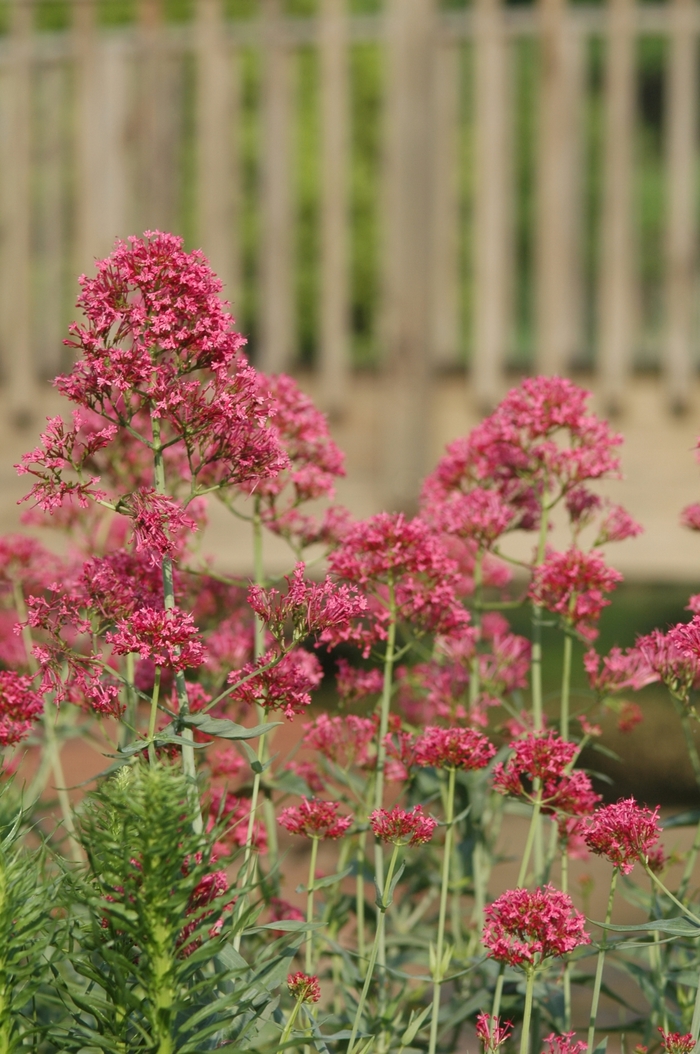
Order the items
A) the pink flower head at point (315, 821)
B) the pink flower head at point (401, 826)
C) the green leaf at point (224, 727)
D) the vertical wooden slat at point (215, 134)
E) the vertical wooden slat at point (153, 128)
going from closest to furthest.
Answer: the green leaf at point (224, 727)
the pink flower head at point (401, 826)
the pink flower head at point (315, 821)
the vertical wooden slat at point (215, 134)
the vertical wooden slat at point (153, 128)

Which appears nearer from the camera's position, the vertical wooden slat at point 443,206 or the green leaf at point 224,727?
the green leaf at point 224,727

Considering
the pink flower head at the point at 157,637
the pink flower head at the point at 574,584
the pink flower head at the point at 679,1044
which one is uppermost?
the pink flower head at the point at 157,637

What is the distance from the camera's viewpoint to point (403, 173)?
4.31 metres

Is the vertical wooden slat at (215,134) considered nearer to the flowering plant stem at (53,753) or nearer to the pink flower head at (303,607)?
the flowering plant stem at (53,753)

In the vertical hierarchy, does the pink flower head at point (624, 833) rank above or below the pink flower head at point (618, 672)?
below

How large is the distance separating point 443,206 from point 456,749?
3.05 metres

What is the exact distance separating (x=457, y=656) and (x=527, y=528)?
211mm

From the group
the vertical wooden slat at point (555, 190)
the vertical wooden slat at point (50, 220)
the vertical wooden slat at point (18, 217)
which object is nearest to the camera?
the vertical wooden slat at point (555, 190)

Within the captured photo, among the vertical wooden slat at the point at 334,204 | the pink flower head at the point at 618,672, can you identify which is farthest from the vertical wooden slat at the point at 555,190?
the pink flower head at the point at 618,672

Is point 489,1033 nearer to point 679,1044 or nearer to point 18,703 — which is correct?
point 679,1044

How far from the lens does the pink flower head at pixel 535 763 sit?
1588 millimetres

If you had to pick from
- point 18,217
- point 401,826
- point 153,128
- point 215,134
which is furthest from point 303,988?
point 18,217

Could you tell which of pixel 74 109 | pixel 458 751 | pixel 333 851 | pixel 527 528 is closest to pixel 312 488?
pixel 527 528

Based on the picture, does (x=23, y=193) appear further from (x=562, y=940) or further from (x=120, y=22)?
(x=120, y=22)
